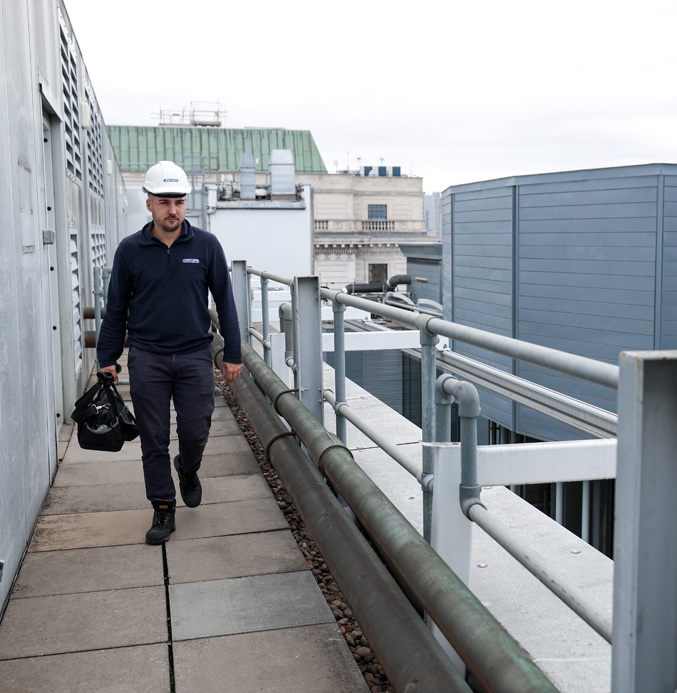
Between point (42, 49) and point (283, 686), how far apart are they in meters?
4.95

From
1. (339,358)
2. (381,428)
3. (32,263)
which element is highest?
(32,263)

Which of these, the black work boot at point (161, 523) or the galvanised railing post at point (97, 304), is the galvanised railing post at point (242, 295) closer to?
the galvanised railing post at point (97, 304)

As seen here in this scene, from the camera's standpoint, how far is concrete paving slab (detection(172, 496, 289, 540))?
4.73 meters

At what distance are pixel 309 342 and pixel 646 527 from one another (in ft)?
13.0

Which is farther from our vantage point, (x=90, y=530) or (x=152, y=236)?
(x=90, y=530)

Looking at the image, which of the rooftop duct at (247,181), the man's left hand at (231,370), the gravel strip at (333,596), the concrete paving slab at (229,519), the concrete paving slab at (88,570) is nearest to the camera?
the gravel strip at (333,596)

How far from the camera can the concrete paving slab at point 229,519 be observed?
4734mm

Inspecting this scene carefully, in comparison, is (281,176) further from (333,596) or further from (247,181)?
(333,596)

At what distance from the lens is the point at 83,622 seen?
3598mm

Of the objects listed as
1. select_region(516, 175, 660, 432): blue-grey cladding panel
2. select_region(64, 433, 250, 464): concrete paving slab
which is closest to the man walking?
select_region(64, 433, 250, 464): concrete paving slab

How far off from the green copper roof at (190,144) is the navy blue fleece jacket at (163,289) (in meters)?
65.3

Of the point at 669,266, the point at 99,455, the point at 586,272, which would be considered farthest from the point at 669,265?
the point at 99,455

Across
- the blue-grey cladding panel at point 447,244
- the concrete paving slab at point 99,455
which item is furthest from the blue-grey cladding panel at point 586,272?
the concrete paving slab at point 99,455

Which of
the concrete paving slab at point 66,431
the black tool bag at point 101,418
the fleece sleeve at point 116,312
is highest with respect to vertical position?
the fleece sleeve at point 116,312
